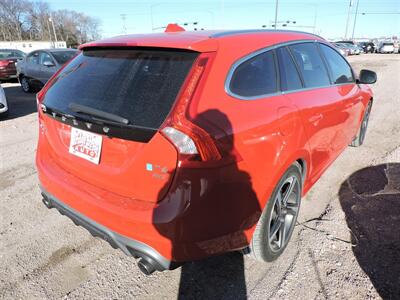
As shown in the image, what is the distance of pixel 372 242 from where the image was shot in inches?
107

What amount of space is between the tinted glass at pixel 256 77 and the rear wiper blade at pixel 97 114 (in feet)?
2.25

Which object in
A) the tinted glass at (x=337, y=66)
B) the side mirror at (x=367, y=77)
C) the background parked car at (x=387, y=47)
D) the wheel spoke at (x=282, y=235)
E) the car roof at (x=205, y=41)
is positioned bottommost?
the background parked car at (x=387, y=47)

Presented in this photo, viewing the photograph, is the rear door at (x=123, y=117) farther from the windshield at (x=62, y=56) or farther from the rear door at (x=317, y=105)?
the windshield at (x=62, y=56)

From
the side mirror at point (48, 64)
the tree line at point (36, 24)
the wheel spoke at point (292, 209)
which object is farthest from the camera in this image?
the tree line at point (36, 24)

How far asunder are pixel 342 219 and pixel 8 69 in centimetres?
1489

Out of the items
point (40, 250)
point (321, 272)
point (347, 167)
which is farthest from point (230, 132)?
point (347, 167)

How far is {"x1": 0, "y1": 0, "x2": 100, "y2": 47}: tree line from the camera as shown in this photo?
7700 centimetres

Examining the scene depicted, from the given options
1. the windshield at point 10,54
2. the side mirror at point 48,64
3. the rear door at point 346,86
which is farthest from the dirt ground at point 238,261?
the windshield at point 10,54

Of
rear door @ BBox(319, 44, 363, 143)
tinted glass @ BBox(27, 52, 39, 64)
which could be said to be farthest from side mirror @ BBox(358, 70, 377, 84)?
tinted glass @ BBox(27, 52, 39, 64)

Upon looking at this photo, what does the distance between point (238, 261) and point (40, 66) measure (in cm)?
1006

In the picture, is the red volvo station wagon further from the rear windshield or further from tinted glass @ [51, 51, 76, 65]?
tinted glass @ [51, 51, 76, 65]

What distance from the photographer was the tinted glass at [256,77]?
1979 mm

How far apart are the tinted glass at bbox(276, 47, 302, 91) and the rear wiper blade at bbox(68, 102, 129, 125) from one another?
1.21m

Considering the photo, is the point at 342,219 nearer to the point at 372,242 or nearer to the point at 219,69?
the point at 372,242
